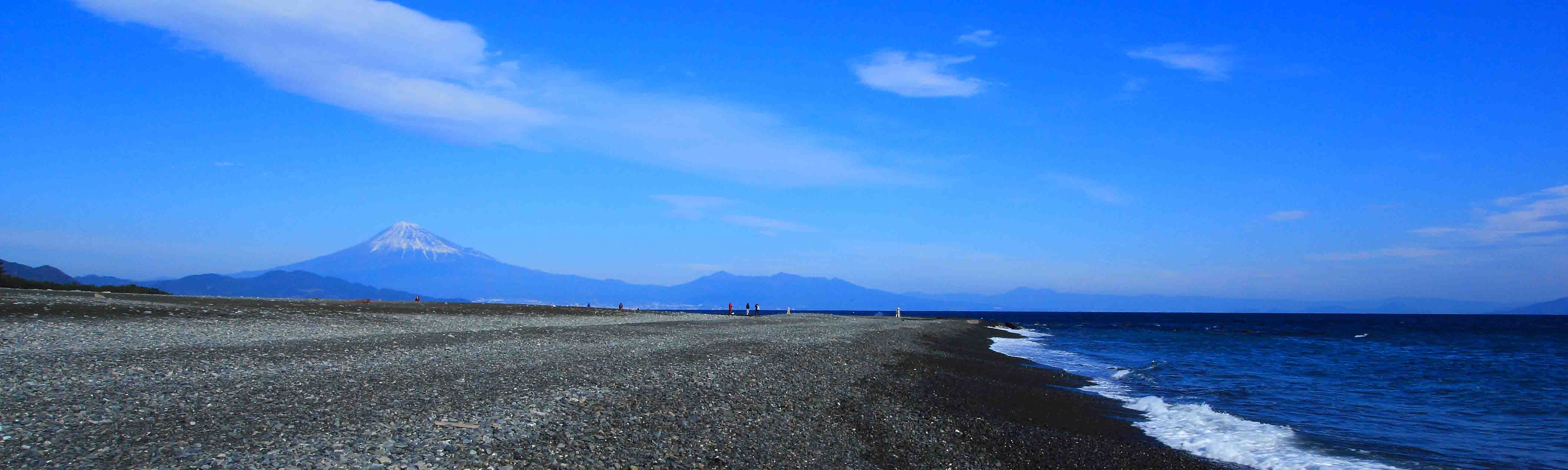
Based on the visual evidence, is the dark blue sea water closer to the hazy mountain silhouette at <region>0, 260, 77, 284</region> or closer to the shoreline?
the shoreline

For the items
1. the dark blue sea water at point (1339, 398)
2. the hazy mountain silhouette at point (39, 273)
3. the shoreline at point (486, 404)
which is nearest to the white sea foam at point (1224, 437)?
the dark blue sea water at point (1339, 398)

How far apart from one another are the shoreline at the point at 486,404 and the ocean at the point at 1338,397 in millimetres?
2013

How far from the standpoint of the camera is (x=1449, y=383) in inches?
1117

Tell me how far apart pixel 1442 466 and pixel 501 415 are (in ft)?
49.5

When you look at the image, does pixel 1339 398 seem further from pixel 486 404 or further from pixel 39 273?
pixel 39 273

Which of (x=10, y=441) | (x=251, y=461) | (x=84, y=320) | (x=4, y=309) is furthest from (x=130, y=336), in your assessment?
(x=251, y=461)

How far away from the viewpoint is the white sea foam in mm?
13414

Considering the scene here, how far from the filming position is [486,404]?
11.9 metres

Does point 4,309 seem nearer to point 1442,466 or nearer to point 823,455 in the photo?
point 823,455

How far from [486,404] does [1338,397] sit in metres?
23.7

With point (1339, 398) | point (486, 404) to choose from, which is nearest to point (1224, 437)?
point (1339, 398)

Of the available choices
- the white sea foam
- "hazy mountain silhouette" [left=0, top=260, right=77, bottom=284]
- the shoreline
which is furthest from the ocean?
"hazy mountain silhouette" [left=0, top=260, right=77, bottom=284]

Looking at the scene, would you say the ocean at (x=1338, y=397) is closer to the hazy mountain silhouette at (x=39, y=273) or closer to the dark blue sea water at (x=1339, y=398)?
the dark blue sea water at (x=1339, y=398)

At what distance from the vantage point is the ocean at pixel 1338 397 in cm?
1469
